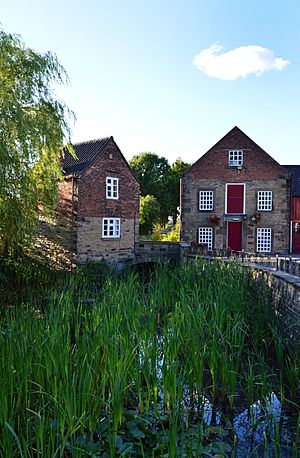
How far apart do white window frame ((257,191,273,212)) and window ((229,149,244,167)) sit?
2.44m

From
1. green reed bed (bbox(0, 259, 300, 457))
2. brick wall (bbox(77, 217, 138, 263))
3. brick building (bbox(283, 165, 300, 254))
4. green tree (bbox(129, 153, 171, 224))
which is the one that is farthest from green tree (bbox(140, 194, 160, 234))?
green reed bed (bbox(0, 259, 300, 457))

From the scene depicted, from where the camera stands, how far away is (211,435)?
4.02 m

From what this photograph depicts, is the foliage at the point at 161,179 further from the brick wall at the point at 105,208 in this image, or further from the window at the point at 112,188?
the window at the point at 112,188

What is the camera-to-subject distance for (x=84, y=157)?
63.8ft

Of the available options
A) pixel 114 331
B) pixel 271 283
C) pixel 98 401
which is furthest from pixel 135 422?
pixel 271 283

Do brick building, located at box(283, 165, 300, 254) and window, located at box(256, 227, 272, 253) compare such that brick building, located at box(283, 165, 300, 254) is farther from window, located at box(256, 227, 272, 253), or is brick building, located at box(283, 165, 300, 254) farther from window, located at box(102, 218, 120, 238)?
window, located at box(102, 218, 120, 238)

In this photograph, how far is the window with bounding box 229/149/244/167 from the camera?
75.9 feet

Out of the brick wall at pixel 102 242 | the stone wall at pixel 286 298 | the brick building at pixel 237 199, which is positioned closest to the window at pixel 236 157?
the brick building at pixel 237 199

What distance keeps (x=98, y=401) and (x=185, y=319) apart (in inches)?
89.4

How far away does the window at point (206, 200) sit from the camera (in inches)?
921

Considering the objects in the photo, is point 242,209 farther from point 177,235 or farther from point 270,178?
point 177,235

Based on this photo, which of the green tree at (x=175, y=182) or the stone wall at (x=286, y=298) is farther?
the green tree at (x=175, y=182)

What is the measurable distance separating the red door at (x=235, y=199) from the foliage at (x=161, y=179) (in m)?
18.8

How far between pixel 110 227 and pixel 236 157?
399 inches
